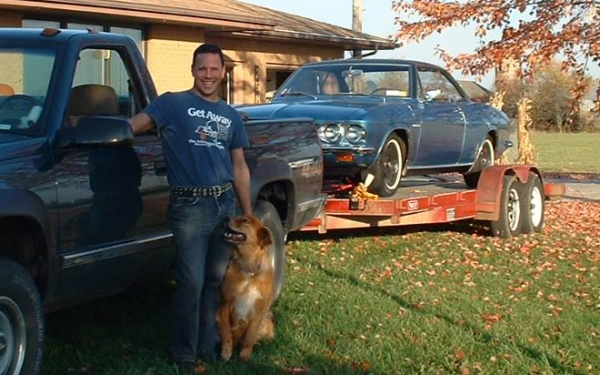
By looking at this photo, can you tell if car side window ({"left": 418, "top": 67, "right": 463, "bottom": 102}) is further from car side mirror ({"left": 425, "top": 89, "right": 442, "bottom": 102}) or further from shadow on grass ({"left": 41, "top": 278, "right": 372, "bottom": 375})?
shadow on grass ({"left": 41, "top": 278, "right": 372, "bottom": 375})

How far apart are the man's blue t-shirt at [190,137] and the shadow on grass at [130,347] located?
109 cm

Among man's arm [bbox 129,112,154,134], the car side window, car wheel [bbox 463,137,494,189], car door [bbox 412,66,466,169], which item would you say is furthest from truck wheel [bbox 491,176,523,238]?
man's arm [bbox 129,112,154,134]

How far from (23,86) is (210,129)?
3.54 ft

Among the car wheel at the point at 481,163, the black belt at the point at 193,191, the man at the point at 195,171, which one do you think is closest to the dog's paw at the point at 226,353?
the man at the point at 195,171

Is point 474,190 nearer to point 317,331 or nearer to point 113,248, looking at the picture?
point 317,331

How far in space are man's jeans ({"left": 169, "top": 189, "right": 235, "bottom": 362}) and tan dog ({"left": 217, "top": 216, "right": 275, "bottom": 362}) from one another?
0.18 ft

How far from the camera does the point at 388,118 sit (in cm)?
999

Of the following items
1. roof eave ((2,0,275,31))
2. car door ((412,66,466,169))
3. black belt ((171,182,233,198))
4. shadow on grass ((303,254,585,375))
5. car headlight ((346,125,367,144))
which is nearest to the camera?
black belt ((171,182,233,198))

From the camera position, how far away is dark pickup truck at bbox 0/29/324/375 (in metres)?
5.02

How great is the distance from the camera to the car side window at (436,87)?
11211 millimetres

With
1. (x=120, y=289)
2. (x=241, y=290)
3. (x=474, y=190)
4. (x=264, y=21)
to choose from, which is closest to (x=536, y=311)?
(x=241, y=290)

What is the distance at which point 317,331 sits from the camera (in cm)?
681

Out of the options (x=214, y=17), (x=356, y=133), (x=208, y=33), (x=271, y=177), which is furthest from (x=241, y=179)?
(x=208, y=33)

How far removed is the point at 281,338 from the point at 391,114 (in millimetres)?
4027
